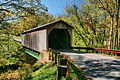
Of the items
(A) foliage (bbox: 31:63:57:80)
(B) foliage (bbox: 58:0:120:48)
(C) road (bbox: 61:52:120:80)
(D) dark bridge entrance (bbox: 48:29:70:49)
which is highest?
(B) foliage (bbox: 58:0:120:48)

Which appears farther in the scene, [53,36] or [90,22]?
[90,22]

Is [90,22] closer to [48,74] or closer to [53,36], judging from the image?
[53,36]

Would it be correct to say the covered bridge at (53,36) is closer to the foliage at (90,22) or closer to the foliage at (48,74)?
the foliage at (48,74)

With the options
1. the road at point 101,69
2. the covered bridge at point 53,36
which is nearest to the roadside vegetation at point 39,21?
the road at point 101,69

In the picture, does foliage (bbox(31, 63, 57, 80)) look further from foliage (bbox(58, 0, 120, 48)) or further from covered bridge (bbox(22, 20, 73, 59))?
foliage (bbox(58, 0, 120, 48))

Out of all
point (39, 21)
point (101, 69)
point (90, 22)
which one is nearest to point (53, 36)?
point (39, 21)

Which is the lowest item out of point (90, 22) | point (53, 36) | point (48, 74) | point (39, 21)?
point (48, 74)

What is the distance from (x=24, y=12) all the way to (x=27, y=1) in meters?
0.65

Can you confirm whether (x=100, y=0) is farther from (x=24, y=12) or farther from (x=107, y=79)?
(x=107, y=79)

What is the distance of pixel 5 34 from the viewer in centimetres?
675

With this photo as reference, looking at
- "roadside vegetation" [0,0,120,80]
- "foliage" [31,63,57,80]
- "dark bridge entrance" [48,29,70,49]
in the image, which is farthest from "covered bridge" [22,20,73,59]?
"foliage" [31,63,57,80]

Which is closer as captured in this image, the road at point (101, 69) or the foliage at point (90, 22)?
the road at point (101, 69)

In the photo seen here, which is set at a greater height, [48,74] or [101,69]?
[101,69]

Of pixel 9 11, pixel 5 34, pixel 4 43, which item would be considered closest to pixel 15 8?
pixel 9 11
